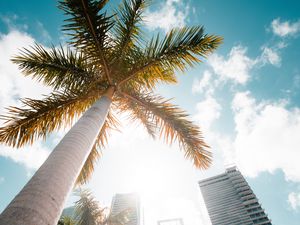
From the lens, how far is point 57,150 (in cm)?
262

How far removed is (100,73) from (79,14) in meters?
1.85

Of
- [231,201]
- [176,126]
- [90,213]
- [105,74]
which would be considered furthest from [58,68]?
[231,201]

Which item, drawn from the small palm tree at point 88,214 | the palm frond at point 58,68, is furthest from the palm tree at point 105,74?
the small palm tree at point 88,214

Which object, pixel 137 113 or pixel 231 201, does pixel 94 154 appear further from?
pixel 231 201

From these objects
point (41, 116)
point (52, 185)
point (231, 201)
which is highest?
point (231, 201)

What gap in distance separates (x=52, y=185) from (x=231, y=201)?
5170 inches

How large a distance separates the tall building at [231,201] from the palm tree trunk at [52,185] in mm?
126644

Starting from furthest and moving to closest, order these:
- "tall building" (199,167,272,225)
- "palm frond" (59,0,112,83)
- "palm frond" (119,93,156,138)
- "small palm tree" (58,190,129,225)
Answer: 1. "tall building" (199,167,272,225)
2. "small palm tree" (58,190,129,225)
3. "palm frond" (119,93,156,138)
4. "palm frond" (59,0,112,83)

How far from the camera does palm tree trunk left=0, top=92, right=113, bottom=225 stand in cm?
159

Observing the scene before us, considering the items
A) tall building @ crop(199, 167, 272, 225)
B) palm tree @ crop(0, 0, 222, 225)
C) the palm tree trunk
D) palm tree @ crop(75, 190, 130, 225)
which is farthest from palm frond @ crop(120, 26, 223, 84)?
tall building @ crop(199, 167, 272, 225)

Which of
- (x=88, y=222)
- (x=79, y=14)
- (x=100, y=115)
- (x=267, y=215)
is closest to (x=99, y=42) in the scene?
(x=79, y=14)

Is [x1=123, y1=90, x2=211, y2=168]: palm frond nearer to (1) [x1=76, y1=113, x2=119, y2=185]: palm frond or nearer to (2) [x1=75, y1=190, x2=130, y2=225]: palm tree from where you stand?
(1) [x1=76, y1=113, x2=119, y2=185]: palm frond

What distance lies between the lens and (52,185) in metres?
2.04

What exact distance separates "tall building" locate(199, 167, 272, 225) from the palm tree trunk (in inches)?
4986
